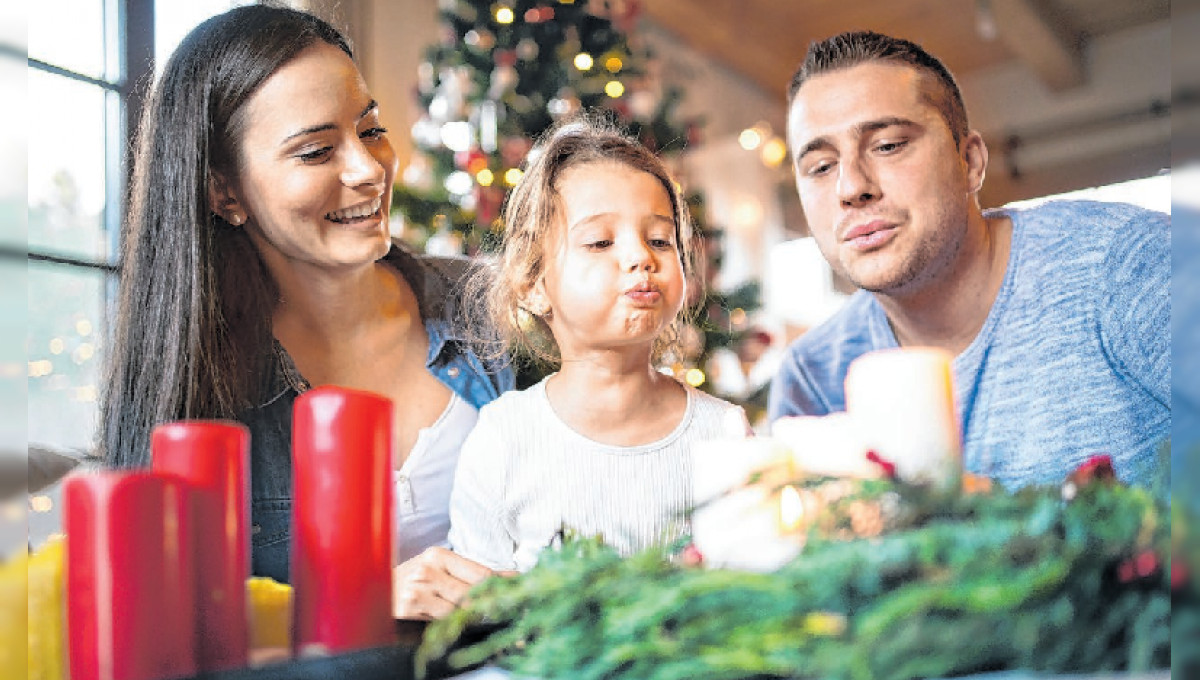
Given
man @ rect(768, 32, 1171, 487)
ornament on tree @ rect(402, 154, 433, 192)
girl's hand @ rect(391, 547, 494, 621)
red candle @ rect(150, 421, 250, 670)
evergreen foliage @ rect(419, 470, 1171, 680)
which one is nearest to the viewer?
evergreen foliage @ rect(419, 470, 1171, 680)

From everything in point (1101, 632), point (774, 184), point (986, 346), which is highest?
point (774, 184)

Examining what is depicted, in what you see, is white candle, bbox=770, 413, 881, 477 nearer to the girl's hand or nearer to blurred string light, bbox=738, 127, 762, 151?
the girl's hand

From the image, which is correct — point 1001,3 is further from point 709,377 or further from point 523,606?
point 523,606

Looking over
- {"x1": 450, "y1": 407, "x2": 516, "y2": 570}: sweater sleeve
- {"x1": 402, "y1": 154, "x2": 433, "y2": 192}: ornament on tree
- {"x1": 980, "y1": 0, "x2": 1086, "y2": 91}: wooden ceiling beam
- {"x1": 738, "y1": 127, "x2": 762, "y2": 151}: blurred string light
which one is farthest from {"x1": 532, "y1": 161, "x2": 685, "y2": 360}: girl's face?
{"x1": 402, "y1": 154, "x2": 433, "y2": 192}: ornament on tree

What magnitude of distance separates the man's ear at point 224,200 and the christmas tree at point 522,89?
21 centimetres

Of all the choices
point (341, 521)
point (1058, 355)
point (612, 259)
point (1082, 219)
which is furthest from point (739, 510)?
point (1082, 219)

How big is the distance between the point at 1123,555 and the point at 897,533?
0.26 feet

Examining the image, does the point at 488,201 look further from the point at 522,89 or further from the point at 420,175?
the point at 420,175

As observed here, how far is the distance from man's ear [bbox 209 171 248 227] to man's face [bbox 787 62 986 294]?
16.1 inches

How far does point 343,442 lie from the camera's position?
481 mm

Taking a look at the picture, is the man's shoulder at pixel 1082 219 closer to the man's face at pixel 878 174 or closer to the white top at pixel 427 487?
the man's face at pixel 878 174

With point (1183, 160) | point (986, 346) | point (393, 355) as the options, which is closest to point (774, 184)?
point (986, 346)

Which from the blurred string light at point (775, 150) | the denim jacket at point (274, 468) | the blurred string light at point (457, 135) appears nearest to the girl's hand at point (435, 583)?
the denim jacket at point (274, 468)

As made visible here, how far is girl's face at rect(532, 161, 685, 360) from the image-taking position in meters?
0.76
